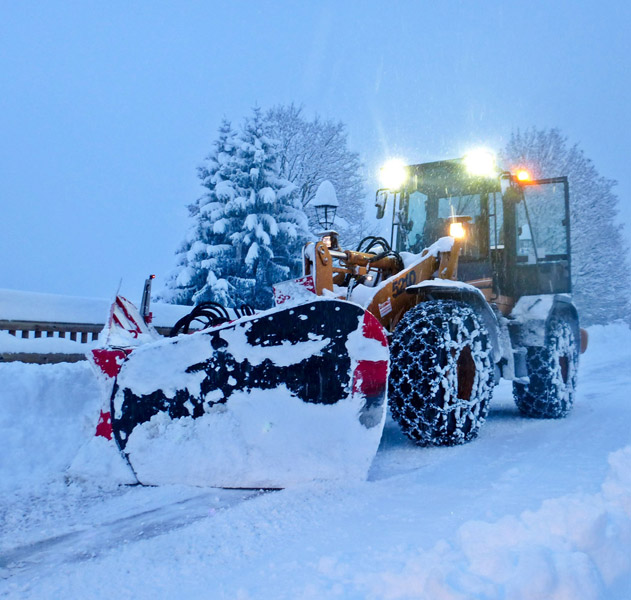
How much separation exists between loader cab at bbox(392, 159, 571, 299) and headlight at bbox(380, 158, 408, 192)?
56 mm

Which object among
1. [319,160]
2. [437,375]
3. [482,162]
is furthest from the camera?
[319,160]

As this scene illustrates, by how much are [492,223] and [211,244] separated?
13.3m

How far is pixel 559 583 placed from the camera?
1.87 meters

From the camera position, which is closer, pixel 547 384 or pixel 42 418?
pixel 42 418

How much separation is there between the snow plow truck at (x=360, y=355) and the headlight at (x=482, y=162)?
0.05 feet

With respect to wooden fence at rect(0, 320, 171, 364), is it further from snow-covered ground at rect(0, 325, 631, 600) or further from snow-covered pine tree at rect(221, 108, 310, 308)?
snow-covered pine tree at rect(221, 108, 310, 308)

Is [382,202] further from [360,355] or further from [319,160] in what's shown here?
[319,160]

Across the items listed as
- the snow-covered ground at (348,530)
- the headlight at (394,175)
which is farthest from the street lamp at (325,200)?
the snow-covered ground at (348,530)

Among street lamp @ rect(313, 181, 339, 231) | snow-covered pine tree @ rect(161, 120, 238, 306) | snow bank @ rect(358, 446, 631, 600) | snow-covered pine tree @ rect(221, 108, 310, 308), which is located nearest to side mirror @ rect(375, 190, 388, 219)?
street lamp @ rect(313, 181, 339, 231)

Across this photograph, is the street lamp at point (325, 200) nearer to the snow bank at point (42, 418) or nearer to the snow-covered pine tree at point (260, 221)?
the snow bank at point (42, 418)

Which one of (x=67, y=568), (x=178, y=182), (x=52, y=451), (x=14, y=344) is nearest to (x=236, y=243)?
(x=14, y=344)

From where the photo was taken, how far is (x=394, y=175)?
20.3ft

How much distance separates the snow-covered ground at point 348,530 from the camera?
77.5 inches

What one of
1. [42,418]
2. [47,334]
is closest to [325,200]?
[47,334]
